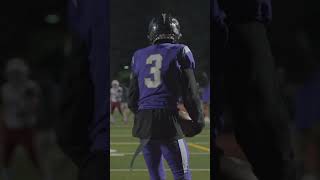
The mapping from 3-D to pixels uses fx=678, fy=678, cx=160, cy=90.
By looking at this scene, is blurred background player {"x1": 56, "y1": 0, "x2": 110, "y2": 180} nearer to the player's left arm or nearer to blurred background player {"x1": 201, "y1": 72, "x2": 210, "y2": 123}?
the player's left arm

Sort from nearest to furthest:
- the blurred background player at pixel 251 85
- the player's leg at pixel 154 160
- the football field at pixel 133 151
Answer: the blurred background player at pixel 251 85
the football field at pixel 133 151
the player's leg at pixel 154 160

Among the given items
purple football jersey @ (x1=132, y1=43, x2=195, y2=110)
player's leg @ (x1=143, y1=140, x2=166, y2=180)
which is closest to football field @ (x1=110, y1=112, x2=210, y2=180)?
player's leg @ (x1=143, y1=140, x2=166, y2=180)

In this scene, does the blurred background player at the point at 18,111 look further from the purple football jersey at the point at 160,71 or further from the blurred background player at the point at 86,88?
the purple football jersey at the point at 160,71

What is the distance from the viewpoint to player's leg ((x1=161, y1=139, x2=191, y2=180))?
5.54 metres

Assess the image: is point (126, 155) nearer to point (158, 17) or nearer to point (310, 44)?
point (158, 17)

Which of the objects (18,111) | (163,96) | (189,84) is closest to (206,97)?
(189,84)

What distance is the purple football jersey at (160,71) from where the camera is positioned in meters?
5.50

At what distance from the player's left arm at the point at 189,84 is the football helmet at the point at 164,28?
0.16 m

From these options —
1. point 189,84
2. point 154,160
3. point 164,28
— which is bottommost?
point 154,160

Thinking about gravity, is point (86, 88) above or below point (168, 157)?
above

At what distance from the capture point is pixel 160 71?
218 inches

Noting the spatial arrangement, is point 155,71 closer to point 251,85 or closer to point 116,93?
point 116,93

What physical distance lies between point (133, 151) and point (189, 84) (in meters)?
0.82

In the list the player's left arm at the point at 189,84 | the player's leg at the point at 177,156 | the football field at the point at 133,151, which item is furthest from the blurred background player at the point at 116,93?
the player's left arm at the point at 189,84
